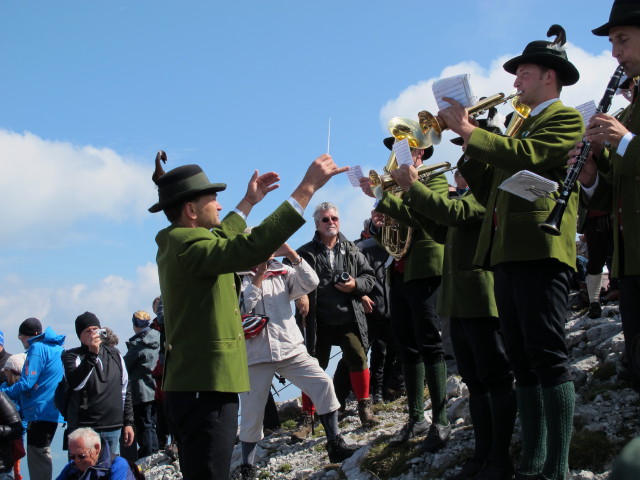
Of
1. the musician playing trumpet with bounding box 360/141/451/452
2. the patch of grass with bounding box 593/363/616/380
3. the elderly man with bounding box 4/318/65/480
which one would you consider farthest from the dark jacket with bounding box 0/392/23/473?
the patch of grass with bounding box 593/363/616/380

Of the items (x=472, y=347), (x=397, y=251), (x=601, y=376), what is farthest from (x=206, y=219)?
(x=601, y=376)

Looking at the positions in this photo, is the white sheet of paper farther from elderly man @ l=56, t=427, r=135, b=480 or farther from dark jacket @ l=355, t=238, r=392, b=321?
elderly man @ l=56, t=427, r=135, b=480

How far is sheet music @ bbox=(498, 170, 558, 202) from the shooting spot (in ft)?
14.7

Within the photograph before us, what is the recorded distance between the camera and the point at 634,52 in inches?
176

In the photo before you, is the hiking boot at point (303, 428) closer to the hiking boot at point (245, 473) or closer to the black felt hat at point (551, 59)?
the hiking boot at point (245, 473)

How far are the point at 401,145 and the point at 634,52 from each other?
195cm

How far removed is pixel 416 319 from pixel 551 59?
2693 millimetres

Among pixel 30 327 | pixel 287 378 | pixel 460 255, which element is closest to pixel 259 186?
pixel 460 255

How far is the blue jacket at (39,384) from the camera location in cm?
986

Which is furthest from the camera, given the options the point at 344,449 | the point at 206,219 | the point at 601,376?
the point at 344,449

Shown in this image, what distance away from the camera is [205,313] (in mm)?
4586

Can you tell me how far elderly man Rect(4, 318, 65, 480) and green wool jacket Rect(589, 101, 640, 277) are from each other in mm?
7751

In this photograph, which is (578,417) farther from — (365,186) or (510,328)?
(365,186)

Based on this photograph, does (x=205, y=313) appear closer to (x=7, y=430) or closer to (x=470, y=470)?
(x=470, y=470)
